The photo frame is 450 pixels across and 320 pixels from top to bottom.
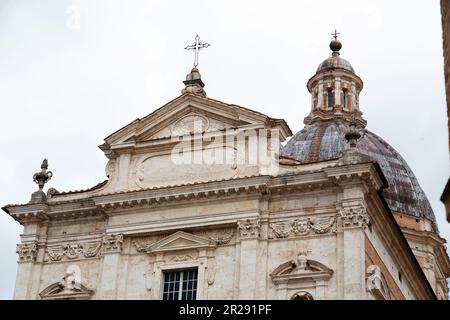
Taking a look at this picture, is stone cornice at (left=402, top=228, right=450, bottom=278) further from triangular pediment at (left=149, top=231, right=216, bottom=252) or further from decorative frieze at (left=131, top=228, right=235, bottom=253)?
triangular pediment at (left=149, top=231, right=216, bottom=252)

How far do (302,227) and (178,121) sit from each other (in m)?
5.84

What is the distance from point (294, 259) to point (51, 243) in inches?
324

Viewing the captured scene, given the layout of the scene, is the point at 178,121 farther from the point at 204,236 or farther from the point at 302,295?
the point at 302,295

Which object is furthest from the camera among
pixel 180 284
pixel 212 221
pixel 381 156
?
pixel 381 156

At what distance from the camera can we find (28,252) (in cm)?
3228

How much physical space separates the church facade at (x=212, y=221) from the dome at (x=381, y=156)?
11.0m

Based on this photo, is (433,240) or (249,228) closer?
(249,228)

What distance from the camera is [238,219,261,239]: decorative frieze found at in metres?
29.8

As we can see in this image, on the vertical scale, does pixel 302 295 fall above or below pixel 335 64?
below

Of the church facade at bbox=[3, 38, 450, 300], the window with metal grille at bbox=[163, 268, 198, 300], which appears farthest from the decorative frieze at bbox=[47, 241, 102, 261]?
the window with metal grille at bbox=[163, 268, 198, 300]

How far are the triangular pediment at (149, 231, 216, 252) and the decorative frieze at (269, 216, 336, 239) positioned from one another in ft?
6.49

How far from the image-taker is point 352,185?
96.5 feet

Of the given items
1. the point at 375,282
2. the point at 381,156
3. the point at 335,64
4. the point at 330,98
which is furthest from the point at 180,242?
the point at 335,64
